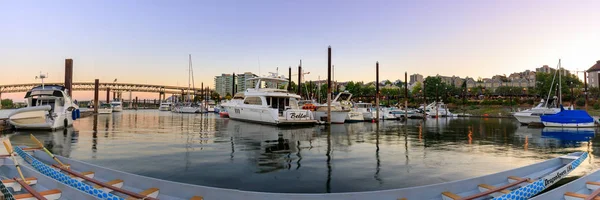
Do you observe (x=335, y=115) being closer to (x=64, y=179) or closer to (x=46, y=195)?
(x=64, y=179)

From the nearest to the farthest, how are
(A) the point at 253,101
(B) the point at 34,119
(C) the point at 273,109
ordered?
1. (B) the point at 34,119
2. (C) the point at 273,109
3. (A) the point at 253,101

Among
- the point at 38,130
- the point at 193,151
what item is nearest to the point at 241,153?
the point at 193,151

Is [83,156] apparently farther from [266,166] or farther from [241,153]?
[266,166]

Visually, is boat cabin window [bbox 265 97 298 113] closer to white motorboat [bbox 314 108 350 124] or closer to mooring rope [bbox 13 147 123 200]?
white motorboat [bbox 314 108 350 124]

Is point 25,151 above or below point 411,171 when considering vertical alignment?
above

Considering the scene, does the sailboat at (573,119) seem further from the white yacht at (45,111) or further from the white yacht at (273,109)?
the white yacht at (45,111)

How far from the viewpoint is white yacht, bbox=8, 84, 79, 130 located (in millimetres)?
20469

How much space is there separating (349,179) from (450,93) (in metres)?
106

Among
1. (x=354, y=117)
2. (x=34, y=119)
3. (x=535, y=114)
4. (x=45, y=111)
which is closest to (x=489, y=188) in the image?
(x=45, y=111)

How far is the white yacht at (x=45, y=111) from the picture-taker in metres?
20.5

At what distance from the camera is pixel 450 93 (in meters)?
102

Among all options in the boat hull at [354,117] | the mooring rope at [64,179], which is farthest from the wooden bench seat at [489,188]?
the boat hull at [354,117]

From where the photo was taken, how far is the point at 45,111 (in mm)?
20828

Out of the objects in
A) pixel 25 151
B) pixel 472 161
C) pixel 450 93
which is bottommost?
pixel 472 161
